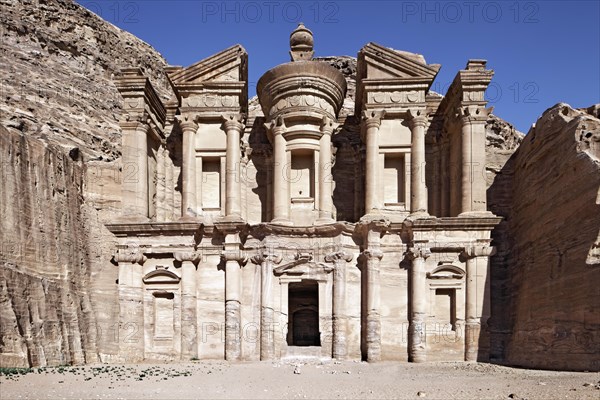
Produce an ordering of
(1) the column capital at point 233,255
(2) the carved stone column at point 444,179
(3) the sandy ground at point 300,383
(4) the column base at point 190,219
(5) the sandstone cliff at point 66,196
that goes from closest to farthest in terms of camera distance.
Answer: (3) the sandy ground at point 300,383 → (5) the sandstone cliff at point 66,196 → (1) the column capital at point 233,255 → (4) the column base at point 190,219 → (2) the carved stone column at point 444,179

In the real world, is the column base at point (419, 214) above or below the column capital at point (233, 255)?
above

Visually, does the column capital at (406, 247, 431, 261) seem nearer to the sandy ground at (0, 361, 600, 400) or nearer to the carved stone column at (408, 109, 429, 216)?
the carved stone column at (408, 109, 429, 216)

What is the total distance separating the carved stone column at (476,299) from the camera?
1869 centimetres

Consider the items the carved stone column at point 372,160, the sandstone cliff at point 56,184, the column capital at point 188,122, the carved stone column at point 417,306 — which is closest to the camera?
the sandstone cliff at point 56,184

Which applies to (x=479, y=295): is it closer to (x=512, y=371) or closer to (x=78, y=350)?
(x=512, y=371)

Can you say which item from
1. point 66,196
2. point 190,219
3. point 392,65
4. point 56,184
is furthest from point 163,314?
point 392,65

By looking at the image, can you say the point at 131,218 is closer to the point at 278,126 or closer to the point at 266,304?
the point at 266,304

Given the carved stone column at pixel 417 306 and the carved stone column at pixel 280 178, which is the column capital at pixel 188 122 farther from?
the carved stone column at pixel 417 306

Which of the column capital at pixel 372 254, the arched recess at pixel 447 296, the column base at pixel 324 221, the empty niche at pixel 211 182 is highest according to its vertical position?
the empty niche at pixel 211 182

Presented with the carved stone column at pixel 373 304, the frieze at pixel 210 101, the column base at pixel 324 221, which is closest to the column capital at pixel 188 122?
the frieze at pixel 210 101

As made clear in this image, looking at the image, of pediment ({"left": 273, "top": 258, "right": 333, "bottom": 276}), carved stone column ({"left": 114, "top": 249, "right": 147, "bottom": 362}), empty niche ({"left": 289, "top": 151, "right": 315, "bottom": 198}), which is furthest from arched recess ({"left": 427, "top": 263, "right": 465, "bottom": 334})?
carved stone column ({"left": 114, "top": 249, "right": 147, "bottom": 362})

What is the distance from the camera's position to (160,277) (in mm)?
19891

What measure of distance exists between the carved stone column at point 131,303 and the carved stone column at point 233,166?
13.6 ft

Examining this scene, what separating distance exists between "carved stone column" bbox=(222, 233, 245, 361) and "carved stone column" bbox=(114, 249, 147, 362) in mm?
3427
